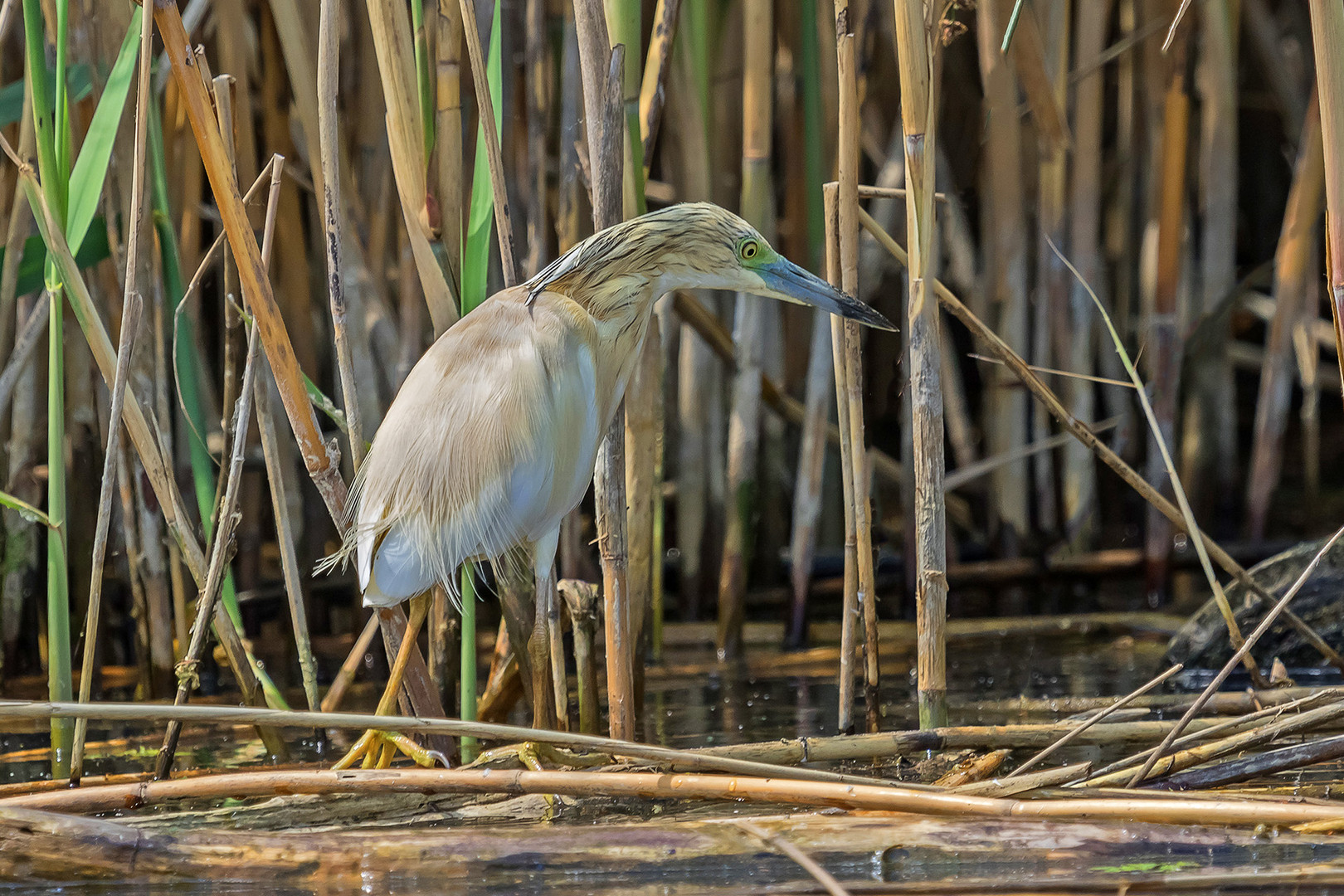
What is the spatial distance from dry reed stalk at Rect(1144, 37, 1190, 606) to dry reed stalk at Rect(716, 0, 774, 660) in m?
1.15

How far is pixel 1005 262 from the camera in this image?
3.70m

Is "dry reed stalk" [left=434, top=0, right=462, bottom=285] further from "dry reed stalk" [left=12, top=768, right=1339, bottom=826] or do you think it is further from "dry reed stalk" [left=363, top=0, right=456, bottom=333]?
"dry reed stalk" [left=12, top=768, right=1339, bottom=826]

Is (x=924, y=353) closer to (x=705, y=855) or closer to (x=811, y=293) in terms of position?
(x=811, y=293)

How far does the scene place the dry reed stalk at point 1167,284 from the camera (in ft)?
12.0

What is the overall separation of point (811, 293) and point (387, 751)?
1091 mm

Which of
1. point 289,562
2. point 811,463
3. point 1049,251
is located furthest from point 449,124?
point 1049,251

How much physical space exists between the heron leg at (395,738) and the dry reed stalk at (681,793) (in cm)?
35

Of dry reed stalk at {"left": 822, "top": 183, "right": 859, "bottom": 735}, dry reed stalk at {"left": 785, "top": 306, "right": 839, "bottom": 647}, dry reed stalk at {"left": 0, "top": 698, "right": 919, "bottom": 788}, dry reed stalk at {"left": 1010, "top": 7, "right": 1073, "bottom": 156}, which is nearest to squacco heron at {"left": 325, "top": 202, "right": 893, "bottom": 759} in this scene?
dry reed stalk at {"left": 822, "top": 183, "right": 859, "bottom": 735}

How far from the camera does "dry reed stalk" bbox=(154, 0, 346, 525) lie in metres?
1.91

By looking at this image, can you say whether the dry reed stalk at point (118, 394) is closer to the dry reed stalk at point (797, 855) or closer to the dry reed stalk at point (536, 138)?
the dry reed stalk at point (536, 138)

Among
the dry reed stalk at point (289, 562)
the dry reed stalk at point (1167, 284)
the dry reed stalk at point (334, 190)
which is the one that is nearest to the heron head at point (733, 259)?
the dry reed stalk at point (334, 190)

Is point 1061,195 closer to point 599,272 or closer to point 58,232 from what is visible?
point 599,272

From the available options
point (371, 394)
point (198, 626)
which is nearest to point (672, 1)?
point (371, 394)

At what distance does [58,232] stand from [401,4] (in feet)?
2.16
